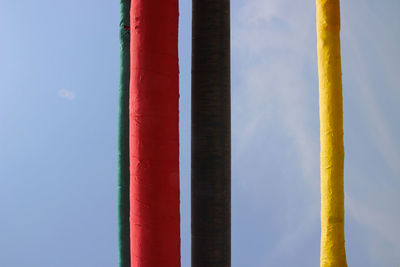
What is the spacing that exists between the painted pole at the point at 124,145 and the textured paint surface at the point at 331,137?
1.17m

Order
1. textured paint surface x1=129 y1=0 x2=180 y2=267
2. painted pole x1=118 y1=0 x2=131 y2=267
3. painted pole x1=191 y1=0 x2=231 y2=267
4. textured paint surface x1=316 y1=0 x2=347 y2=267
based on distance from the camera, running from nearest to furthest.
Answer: textured paint surface x1=129 y1=0 x2=180 y2=267 < painted pole x1=191 y1=0 x2=231 y2=267 < painted pole x1=118 y1=0 x2=131 y2=267 < textured paint surface x1=316 y1=0 x2=347 y2=267

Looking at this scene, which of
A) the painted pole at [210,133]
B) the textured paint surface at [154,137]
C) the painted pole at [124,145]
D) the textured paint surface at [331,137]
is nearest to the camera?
the textured paint surface at [154,137]

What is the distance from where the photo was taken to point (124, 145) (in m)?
2.55

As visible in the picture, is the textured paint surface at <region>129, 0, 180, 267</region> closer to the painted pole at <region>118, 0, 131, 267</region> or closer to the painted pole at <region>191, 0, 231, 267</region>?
the painted pole at <region>191, 0, 231, 267</region>

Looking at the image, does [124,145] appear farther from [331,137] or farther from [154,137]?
[331,137]

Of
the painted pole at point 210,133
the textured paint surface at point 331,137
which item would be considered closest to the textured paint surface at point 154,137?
the painted pole at point 210,133

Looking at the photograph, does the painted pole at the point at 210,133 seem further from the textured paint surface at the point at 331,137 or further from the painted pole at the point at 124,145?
the textured paint surface at the point at 331,137

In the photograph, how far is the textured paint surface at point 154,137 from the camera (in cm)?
198

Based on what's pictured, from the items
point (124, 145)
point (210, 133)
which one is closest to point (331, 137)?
point (210, 133)

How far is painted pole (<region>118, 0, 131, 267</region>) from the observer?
255 centimetres

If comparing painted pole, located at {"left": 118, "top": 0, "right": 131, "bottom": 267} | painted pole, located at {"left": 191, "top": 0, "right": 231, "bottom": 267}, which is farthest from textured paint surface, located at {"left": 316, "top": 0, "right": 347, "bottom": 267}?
painted pole, located at {"left": 118, "top": 0, "right": 131, "bottom": 267}

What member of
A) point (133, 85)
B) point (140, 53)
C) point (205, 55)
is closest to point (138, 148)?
point (133, 85)

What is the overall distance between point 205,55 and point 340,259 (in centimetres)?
155

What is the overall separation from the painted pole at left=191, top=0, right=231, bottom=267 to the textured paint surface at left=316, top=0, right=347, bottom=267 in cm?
91
